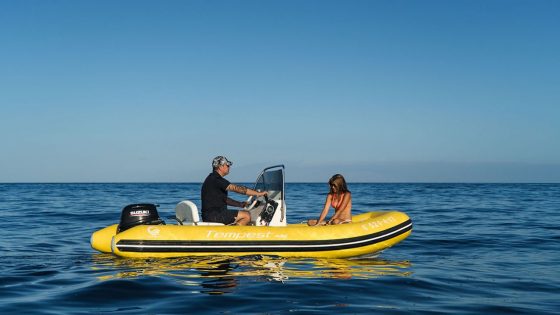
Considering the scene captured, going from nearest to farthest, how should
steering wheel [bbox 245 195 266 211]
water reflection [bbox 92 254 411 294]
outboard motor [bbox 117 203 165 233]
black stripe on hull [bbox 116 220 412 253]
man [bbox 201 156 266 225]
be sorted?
1. water reflection [bbox 92 254 411 294]
2. black stripe on hull [bbox 116 220 412 253]
3. outboard motor [bbox 117 203 165 233]
4. man [bbox 201 156 266 225]
5. steering wheel [bbox 245 195 266 211]

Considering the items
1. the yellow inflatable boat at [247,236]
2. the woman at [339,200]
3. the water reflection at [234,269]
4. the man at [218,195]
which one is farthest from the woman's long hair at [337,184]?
the man at [218,195]

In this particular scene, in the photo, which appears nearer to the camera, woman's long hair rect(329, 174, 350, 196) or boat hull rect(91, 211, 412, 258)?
boat hull rect(91, 211, 412, 258)

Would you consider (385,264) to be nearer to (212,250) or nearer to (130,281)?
(212,250)

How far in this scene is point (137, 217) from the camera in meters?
10.0

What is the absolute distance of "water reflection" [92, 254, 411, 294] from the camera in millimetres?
7859

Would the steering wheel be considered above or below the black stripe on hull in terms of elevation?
above

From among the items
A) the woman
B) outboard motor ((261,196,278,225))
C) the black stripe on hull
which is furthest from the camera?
the woman

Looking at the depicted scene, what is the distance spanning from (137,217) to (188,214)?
873mm

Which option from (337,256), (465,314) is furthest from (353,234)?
(465,314)

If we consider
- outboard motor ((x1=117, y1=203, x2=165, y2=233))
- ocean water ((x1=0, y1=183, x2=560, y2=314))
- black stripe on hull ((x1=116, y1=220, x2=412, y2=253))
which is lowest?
ocean water ((x1=0, y1=183, x2=560, y2=314))

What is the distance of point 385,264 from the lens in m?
9.75

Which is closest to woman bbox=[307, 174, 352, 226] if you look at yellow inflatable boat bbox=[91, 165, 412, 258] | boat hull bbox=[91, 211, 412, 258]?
yellow inflatable boat bbox=[91, 165, 412, 258]

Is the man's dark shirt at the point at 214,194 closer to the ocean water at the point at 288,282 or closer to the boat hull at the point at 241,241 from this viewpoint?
the boat hull at the point at 241,241

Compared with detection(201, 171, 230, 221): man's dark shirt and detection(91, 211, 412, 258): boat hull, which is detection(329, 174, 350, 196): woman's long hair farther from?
detection(201, 171, 230, 221): man's dark shirt
